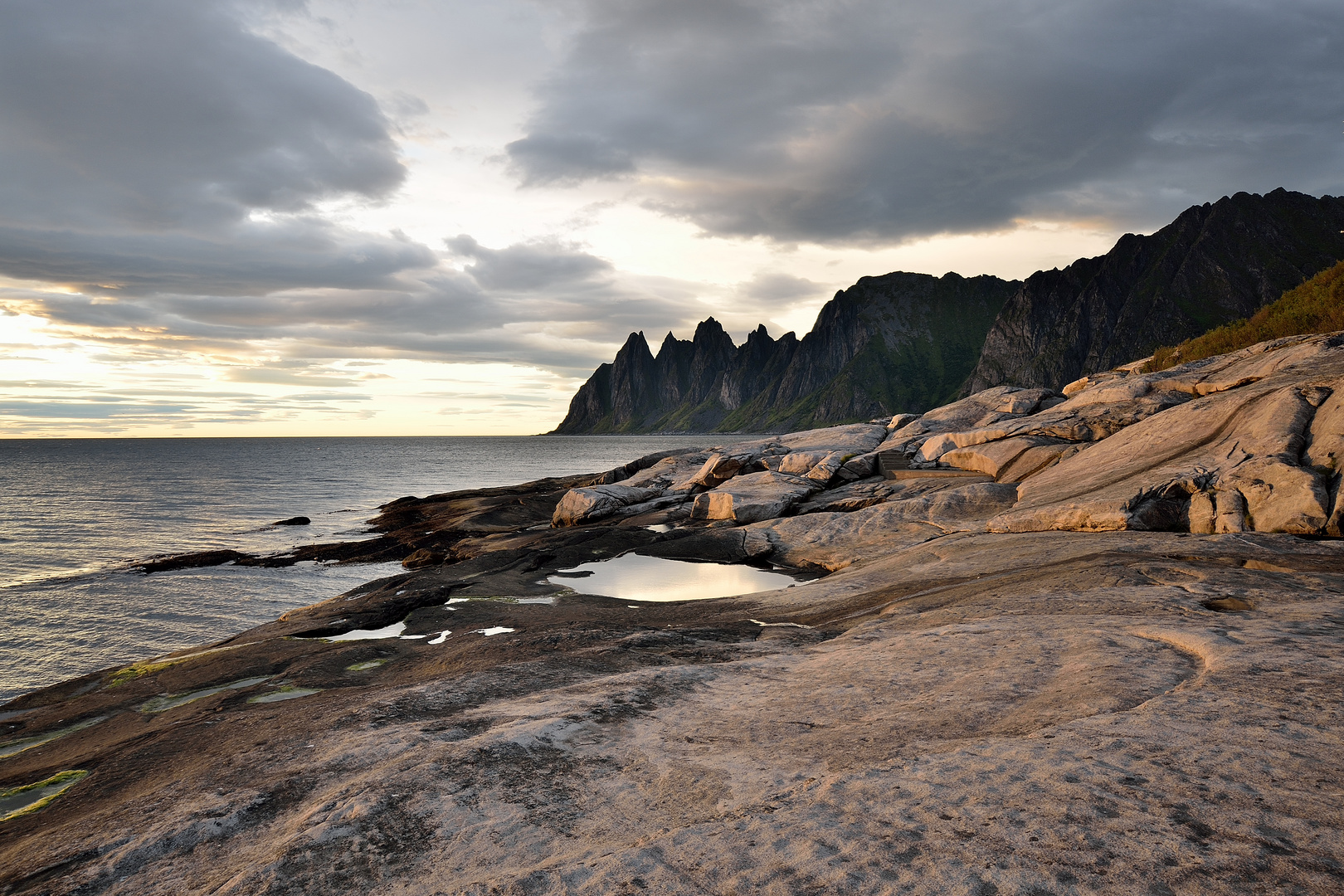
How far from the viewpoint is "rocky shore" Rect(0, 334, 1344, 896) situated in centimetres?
396

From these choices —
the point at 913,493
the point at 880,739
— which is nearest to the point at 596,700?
the point at 880,739

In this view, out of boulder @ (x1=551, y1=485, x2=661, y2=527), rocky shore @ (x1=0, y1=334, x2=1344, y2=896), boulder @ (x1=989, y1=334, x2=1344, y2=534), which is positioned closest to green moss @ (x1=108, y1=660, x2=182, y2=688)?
rocky shore @ (x1=0, y1=334, x2=1344, y2=896)

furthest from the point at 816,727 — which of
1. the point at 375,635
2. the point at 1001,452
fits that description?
the point at 1001,452

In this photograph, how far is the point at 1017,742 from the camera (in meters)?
5.16

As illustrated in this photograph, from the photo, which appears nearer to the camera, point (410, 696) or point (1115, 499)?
point (410, 696)

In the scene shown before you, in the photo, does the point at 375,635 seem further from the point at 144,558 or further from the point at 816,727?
the point at 144,558

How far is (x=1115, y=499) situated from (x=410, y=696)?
A: 50.6ft

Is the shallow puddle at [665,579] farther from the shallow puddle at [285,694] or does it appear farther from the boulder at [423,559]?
the boulder at [423,559]

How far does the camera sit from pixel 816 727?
627 centimetres

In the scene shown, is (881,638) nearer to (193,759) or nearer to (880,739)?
(880,739)

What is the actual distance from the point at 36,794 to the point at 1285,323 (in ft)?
138

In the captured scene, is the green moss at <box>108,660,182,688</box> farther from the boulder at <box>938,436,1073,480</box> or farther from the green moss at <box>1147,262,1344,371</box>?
the green moss at <box>1147,262,1344,371</box>

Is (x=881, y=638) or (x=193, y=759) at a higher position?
(x=881, y=638)

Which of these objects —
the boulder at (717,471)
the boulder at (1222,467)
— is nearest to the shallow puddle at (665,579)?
the boulder at (1222,467)
